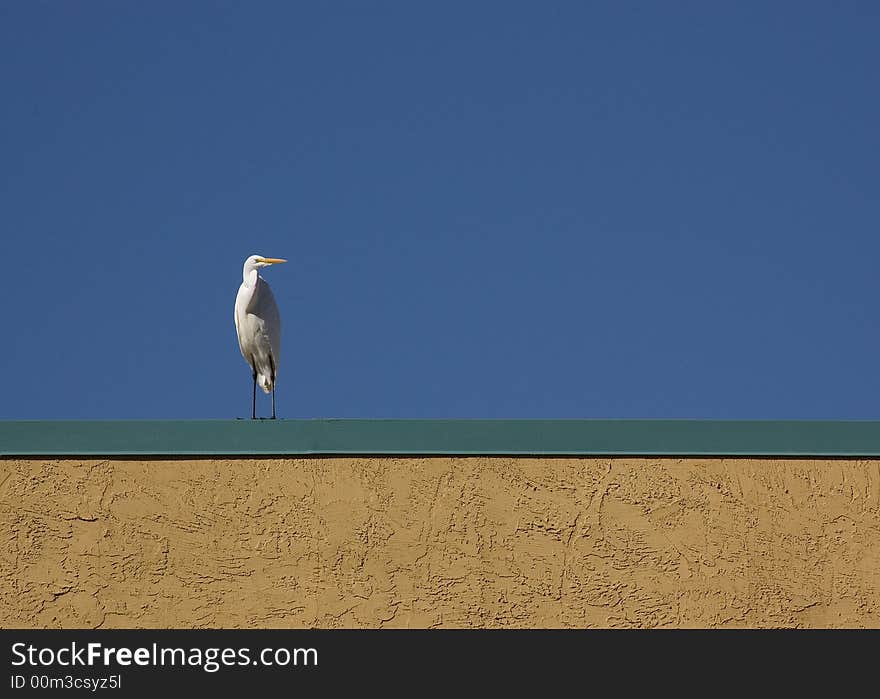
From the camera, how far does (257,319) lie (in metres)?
8.88

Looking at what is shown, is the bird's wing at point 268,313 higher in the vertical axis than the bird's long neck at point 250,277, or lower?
lower

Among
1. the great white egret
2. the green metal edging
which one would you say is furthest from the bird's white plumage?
the green metal edging

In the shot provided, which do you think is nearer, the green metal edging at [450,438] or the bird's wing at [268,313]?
the green metal edging at [450,438]

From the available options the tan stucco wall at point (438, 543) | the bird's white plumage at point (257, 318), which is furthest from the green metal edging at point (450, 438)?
the bird's white plumage at point (257, 318)

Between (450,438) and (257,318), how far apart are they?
162 inches

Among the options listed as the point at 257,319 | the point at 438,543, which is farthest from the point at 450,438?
the point at 257,319

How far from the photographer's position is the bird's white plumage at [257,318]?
8.82 m

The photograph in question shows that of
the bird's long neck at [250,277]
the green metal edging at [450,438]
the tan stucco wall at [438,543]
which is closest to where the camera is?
the tan stucco wall at [438,543]

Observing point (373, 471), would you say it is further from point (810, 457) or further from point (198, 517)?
point (810, 457)

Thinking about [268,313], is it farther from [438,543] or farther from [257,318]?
[438,543]

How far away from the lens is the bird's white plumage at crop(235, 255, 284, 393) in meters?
8.82

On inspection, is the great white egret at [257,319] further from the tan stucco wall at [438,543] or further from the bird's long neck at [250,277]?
the tan stucco wall at [438,543]

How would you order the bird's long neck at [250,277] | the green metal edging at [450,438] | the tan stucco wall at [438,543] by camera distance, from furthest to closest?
1. the bird's long neck at [250,277]
2. the green metal edging at [450,438]
3. the tan stucco wall at [438,543]
